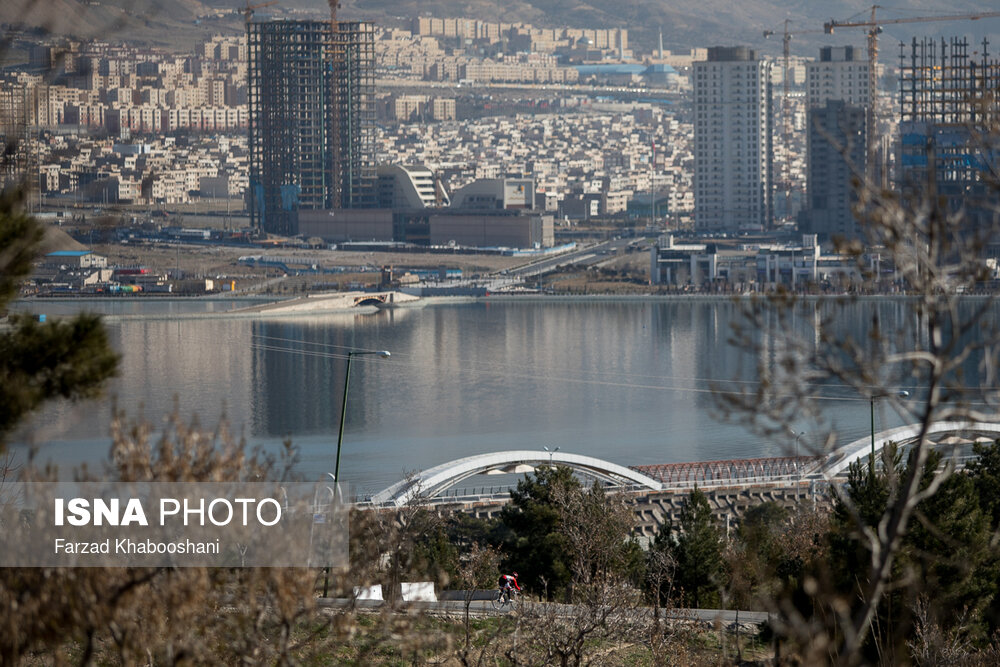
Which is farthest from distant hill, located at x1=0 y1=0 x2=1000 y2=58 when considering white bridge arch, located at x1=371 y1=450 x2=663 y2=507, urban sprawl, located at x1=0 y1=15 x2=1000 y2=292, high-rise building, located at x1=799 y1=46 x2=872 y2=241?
white bridge arch, located at x1=371 y1=450 x2=663 y2=507

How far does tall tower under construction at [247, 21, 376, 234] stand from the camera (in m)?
27.5

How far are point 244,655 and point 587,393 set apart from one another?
1096 centimetres

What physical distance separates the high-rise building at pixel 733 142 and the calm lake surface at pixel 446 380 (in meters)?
8.46

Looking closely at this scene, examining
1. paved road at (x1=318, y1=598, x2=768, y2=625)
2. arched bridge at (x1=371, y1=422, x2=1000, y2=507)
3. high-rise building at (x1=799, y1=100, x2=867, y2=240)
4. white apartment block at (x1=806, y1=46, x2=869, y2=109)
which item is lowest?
arched bridge at (x1=371, y1=422, x2=1000, y2=507)

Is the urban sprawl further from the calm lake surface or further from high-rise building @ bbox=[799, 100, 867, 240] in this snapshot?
the calm lake surface

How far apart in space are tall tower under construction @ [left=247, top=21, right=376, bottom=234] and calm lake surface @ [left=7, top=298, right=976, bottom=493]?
703 centimetres

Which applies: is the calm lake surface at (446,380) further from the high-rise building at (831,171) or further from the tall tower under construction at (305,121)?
the tall tower under construction at (305,121)

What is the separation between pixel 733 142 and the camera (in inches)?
1159

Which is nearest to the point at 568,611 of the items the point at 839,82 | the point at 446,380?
the point at 446,380

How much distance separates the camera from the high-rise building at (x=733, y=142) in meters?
29.0

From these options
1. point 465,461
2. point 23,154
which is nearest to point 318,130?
point 465,461

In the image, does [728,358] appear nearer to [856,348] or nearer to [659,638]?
[659,638]

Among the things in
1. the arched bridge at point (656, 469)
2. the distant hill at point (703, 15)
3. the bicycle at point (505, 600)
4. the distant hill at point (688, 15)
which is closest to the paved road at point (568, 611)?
the bicycle at point (505, 600)

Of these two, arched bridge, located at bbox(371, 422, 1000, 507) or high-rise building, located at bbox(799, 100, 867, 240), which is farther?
high-rise building, located at bbox(799, 100, 867, 240)
